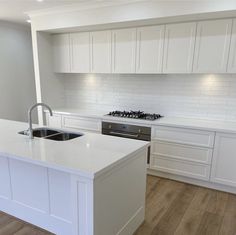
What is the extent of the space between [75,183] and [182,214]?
60.5 inches

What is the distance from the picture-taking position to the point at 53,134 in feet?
8.26

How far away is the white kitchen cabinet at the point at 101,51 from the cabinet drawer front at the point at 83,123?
0.89 meters

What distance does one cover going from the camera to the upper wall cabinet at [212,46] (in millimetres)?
2793

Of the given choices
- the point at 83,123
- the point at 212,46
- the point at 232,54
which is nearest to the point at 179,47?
the point at 212,46

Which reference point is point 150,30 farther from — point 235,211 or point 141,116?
point 235,211

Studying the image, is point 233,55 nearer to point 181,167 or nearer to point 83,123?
point 181,167

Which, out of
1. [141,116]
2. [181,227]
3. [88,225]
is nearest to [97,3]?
[141,116]

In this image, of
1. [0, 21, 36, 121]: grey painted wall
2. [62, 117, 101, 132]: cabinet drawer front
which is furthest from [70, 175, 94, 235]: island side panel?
[0, 21, 36, 121]: grey painted wall

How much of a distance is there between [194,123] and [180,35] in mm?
1258

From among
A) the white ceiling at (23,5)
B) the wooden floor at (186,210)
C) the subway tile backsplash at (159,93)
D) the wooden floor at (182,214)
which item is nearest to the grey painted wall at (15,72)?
the white ceiling at (23,5)

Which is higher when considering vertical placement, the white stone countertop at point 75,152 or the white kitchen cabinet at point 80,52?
the white kitchen cabinet at point 80,52

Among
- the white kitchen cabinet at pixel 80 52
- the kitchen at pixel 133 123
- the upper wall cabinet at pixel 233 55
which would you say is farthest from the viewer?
the white kitchen cabinet at pixel 80 52

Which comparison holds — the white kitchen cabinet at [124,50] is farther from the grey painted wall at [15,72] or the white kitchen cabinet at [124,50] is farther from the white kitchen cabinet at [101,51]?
the grey painted wall at [15,72]

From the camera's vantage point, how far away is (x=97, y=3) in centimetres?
311
